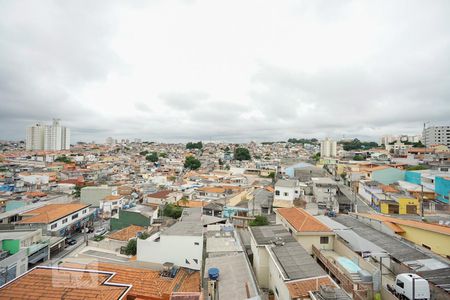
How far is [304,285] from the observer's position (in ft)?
25.1

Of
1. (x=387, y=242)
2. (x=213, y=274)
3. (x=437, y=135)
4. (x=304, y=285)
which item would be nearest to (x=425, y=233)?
(x=387, y=242)

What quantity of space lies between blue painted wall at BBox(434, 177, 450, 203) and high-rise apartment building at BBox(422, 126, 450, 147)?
192ft

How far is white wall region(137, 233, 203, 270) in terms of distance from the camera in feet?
39.7

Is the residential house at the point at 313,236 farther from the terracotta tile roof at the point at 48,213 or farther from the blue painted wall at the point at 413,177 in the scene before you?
the blue painted wall at the point at 413,177

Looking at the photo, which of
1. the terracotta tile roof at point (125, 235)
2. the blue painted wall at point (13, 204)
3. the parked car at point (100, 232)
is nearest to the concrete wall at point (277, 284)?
the terracotta tile roof at point (125, 235)

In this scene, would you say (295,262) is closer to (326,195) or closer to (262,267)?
(262,267)

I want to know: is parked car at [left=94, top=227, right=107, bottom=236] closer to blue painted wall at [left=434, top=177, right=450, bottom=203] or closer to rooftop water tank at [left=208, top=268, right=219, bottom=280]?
rooftop water tank at [left=208, top=268, right=219, bottom=280]

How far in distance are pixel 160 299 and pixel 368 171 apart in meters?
32.8

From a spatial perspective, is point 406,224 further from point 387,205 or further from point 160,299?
point 160,299

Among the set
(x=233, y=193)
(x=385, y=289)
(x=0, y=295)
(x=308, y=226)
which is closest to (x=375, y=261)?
(x=385, y=289)

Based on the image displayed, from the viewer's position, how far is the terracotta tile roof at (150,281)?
8258mm

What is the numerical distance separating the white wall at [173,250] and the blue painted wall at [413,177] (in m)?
27.4

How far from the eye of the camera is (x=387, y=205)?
21.5 metres

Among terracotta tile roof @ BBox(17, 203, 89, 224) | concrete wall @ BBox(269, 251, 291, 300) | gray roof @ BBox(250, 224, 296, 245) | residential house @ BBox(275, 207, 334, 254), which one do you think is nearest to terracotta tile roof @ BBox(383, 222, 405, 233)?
residential house @ BBox(275, 207, 334, 254)
